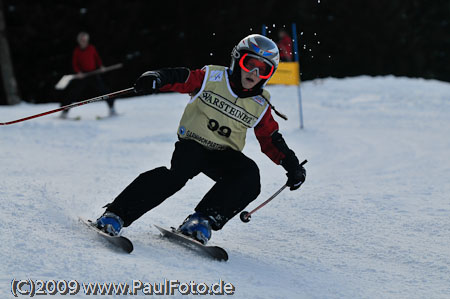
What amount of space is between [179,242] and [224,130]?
75cm

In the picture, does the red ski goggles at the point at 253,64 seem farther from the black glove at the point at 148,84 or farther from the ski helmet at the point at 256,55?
the black glove at the point at 148,84

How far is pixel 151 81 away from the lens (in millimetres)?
3568

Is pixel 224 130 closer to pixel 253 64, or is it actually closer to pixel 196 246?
pixel 253 64

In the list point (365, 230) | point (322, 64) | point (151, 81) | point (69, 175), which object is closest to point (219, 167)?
point (151, 81)

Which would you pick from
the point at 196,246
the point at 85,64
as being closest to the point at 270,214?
the point at 196,246

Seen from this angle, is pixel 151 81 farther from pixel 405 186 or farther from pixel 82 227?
pixel 405 186

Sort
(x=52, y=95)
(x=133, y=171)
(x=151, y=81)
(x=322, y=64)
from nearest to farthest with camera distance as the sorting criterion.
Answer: (x=151, y=81) → (x=133, y=171) → (x=52, y=95) → (x=322, y=64)

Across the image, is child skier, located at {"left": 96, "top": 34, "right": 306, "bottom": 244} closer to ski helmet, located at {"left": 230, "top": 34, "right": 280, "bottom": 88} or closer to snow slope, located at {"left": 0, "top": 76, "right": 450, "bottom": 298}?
ski helmet, located at {"left": 230, "top": 34, "right": 280, "bottom": 88}

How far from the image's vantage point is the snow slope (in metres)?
3.15

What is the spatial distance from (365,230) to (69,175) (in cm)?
305

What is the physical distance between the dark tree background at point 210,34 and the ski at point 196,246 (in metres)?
14.7

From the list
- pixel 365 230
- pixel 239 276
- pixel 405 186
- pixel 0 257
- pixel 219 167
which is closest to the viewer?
pixel 0 257

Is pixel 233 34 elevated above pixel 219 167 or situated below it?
below

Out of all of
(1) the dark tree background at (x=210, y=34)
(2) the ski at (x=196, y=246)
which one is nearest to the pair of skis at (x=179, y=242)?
(2) the ski at (x=196, y=246)
